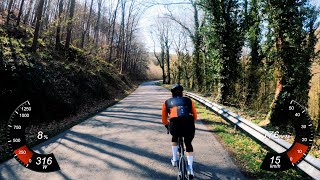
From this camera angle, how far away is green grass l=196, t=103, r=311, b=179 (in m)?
5.53

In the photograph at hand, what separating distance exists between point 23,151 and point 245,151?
5.86m

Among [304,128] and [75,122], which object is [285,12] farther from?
[75,122]

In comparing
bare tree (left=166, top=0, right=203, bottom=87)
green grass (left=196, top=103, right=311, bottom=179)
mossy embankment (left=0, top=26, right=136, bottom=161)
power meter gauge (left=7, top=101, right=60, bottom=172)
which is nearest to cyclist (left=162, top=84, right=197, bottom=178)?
green grass (left=196, top=103, right=311, bottom=179)

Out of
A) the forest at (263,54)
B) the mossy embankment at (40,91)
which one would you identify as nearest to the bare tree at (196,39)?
the forest at (263,54)

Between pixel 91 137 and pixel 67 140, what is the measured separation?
777mm

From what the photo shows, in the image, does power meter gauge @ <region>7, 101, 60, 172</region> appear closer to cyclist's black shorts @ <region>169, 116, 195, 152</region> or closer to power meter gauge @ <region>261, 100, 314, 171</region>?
cyclist's black shorts @ <region>169, 116, 195, 152</region>

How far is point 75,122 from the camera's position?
11.2 meters

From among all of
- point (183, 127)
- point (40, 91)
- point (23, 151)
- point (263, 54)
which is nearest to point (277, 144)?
point (183, 127)

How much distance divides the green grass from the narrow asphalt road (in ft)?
0.89

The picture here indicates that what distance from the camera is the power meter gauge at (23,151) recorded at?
6.10m

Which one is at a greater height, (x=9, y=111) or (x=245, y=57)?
(x=245, y=57)

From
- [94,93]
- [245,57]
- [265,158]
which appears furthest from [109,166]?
[245,57]

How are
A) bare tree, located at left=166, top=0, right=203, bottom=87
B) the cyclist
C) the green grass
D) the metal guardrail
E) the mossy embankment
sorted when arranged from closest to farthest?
the metal guardrail
the cyclist
the green grass
the mossy embankment
bare tree, located at left=166, top=0, right=203, bottom=87

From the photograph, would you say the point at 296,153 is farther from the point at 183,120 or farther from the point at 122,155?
the point at 122,155
